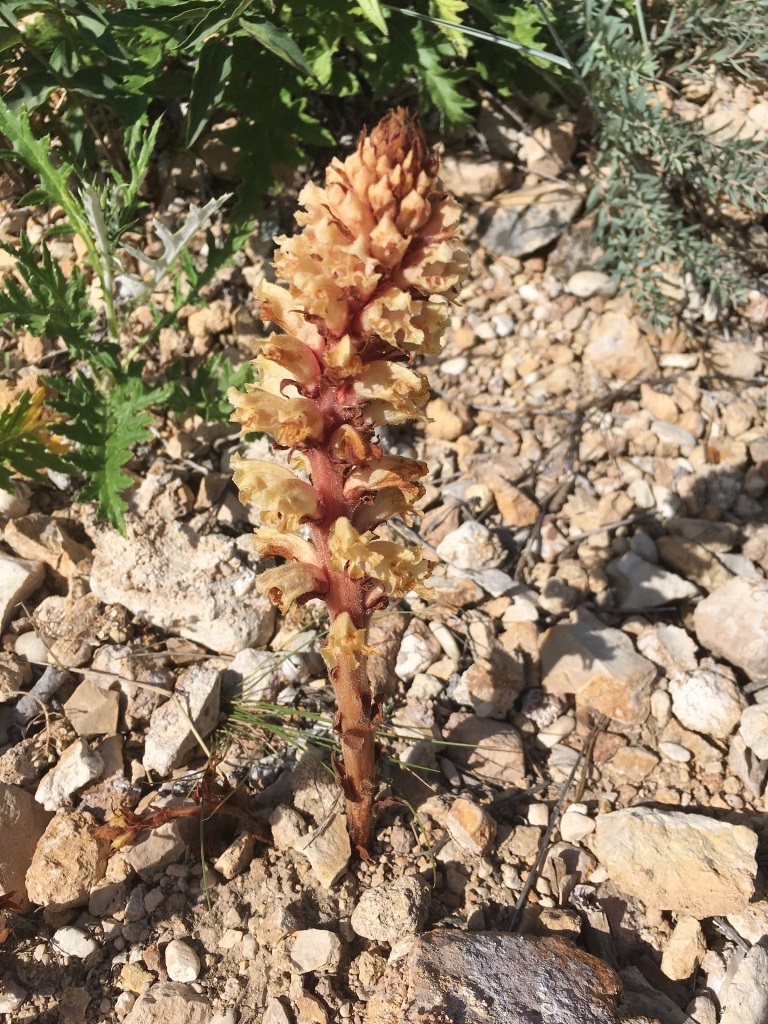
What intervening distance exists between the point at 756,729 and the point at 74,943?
2.51 metres

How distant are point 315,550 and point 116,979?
1.53 metres

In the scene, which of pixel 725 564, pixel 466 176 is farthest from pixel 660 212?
pixel 725 564

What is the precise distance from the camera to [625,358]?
4484mm

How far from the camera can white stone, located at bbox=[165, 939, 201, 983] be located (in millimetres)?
2664

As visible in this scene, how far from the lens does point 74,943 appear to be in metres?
2.73

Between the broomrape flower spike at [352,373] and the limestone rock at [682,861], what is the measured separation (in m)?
1.08

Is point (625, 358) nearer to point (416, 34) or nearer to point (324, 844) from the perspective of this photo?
point (416, 34)

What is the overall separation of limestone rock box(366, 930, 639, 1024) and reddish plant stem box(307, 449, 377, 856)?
18.0 inches

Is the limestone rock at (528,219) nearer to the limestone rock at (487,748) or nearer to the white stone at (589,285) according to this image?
the white stone at (589,285)

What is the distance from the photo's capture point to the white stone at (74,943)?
2725mm

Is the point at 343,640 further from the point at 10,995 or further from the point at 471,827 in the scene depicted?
the point at 10,995

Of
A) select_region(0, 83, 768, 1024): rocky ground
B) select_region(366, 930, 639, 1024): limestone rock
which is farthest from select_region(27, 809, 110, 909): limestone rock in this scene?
select_region(366, 930, 639, 1024): limestone rock

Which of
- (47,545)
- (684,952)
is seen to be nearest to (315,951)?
(684,952)

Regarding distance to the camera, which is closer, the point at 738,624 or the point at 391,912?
the point at 391,912
